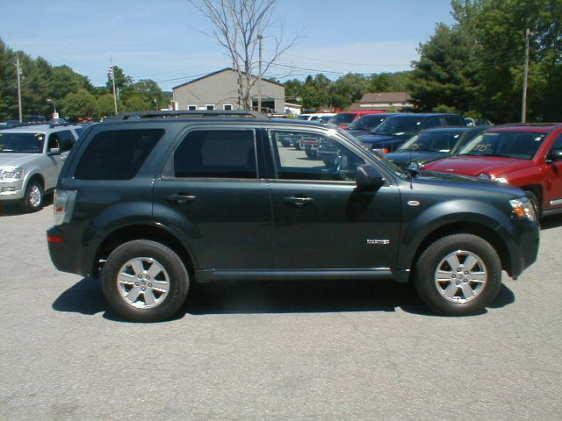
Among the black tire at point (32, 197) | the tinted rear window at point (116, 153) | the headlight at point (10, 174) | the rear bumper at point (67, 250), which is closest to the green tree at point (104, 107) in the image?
the black tire at point (32, 197)

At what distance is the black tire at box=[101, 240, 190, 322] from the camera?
215 inches

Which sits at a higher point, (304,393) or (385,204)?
(385,204)

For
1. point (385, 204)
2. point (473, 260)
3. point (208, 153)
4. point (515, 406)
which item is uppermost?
point (208, 153)

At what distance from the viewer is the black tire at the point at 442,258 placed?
5.48 meters

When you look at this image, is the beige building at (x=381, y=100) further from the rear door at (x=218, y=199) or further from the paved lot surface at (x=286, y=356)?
the rear door at (x=218, y=199)

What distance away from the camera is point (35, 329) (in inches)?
213

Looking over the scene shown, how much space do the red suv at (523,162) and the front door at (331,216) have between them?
3835mm

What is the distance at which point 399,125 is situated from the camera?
17.6 metres

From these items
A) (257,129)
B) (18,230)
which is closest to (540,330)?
(257,129)

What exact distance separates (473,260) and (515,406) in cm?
189

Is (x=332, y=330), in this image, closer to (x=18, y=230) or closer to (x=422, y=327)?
(x=422, y=327)

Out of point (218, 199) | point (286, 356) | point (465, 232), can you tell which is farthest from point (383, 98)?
point (286, 356)

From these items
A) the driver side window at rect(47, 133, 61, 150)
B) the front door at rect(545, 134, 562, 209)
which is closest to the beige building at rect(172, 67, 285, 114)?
the driver side window at rect(47, 133, 61, 150)

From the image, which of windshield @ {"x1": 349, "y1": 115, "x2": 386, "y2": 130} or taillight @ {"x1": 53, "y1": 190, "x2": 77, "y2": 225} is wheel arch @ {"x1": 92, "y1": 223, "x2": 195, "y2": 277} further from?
windshield @ {"x1": 349, "y1": 115, "x2": 386, "y2": 130}
